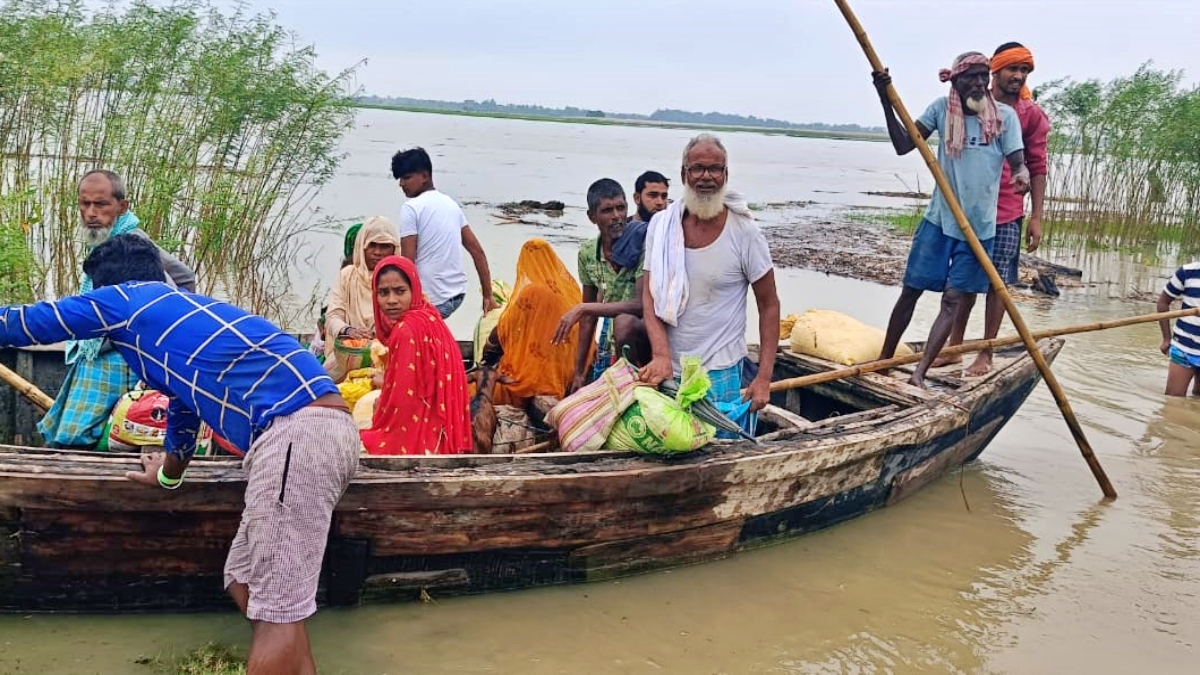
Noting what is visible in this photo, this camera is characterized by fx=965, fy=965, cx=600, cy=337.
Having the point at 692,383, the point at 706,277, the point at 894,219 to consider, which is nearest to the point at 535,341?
the point at 706,277

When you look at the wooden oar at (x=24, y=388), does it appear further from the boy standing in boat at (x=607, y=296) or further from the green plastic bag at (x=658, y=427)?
the green plastic bag at (x=658, y=427)

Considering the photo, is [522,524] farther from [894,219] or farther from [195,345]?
[894,219]

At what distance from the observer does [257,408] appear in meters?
2.50

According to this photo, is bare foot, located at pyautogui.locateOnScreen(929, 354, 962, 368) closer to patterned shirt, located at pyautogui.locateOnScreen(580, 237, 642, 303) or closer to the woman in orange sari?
patterned shirt, located at pyautogui.locateOnScreen(580, 237, 642, 303)

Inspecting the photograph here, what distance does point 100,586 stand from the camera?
10.1 ft

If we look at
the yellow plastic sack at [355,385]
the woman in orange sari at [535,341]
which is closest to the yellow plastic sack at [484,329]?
the woman in orange sari at [535,341]

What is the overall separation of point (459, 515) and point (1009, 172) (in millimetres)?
3473

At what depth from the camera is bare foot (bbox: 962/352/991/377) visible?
532 cm

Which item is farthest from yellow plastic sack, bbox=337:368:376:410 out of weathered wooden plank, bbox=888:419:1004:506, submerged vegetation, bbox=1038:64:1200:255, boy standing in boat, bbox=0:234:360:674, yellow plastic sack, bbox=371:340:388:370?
submerged vegetation, bbox=1038:64:1200:255

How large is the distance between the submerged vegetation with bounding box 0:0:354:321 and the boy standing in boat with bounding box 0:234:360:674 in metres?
3.72

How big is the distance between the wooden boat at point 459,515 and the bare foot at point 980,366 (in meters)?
0.95

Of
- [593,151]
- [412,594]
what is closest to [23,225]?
[412,594]

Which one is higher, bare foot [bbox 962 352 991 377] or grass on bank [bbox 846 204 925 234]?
grass on bank [bbox 846 204 925 234]

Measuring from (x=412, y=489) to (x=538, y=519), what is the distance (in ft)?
1.63
